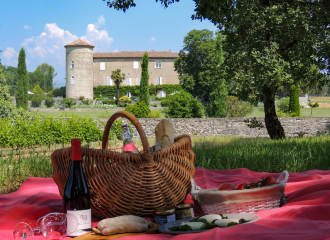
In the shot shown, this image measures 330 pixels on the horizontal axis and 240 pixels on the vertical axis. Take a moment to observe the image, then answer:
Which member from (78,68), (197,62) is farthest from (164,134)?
(78,68)

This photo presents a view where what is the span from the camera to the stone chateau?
42.3 metres

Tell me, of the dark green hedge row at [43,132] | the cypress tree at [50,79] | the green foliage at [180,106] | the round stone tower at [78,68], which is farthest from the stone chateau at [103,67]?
the dark green hedge row at [43,132]

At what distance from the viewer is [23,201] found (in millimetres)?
2336

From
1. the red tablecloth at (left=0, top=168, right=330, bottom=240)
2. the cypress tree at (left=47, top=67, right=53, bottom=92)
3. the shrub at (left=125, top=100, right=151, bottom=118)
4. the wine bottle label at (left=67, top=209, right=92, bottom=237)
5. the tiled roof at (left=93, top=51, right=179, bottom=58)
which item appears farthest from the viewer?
the cypress tree at (left=47, top=67, right=53, bottom=92)

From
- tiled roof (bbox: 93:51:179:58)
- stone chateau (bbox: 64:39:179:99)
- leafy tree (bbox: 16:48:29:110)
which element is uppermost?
tiled roof (bbox: 93:51:179:58)

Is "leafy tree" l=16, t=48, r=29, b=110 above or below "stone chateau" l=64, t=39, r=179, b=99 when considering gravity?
below

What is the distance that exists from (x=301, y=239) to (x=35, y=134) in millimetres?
7963

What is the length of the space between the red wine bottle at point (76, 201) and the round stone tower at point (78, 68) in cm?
4241

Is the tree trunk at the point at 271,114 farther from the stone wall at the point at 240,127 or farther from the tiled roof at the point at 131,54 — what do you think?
the tiled roof at the point at 131,54

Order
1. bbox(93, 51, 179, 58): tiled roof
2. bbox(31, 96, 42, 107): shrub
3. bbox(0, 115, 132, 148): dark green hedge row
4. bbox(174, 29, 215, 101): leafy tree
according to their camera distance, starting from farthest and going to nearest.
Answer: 1. bbox(93, 51, 179, 58): tiled roof
2. bbox(31, 96, 42, 107): shrub
3. bbox(174, 29, 215, 101): leafy tree
4. bbox(0, 115, 132, 148): dark green hedge row

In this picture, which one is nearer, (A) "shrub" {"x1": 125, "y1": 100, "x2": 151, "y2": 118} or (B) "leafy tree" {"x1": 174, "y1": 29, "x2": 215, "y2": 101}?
(A) "shrub" {"x1": 125, "y1": 100, "x2": 151, "y2": 118}

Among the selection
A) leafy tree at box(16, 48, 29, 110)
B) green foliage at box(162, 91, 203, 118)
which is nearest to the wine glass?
green foliage at box(162, 91, 203, 118)

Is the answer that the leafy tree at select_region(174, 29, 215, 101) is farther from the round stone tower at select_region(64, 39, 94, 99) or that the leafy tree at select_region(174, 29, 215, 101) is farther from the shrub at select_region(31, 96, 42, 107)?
the shrub at select_region(31, 96, 42, 107)

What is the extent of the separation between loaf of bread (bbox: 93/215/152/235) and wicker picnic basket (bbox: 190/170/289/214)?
0.42m
